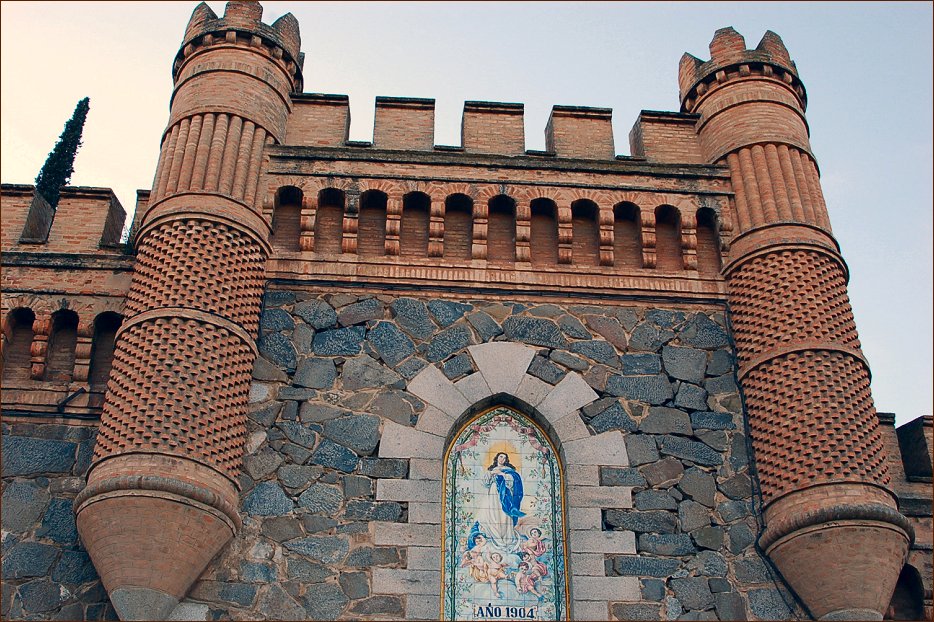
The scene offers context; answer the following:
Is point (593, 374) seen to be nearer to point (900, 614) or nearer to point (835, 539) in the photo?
point (835, 539)

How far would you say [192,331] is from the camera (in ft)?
36.6

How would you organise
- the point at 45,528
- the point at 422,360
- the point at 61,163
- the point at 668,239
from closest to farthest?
the point at 45,528 → the point at 422,360 → the point at 668,239 → the point at 61,163

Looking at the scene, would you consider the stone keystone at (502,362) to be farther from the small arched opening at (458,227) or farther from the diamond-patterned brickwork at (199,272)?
the diamond-patterned brickwork at (199,272)

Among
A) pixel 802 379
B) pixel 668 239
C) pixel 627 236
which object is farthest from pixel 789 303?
pixel 627 236

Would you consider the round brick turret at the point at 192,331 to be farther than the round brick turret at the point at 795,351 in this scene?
No

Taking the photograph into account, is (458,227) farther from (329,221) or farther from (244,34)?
(244,34)

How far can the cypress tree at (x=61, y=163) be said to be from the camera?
18.4m

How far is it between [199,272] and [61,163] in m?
8.34

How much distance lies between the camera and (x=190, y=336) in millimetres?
11133

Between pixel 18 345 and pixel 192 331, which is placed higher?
pixel 18 345

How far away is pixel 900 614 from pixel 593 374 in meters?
3.84

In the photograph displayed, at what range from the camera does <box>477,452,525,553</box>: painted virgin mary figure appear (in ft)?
36.3

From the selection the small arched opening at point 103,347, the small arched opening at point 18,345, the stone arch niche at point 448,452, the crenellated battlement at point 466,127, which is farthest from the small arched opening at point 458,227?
the small arched opening at point 18,345

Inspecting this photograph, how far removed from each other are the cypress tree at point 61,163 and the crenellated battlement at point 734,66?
1003 centimetres
